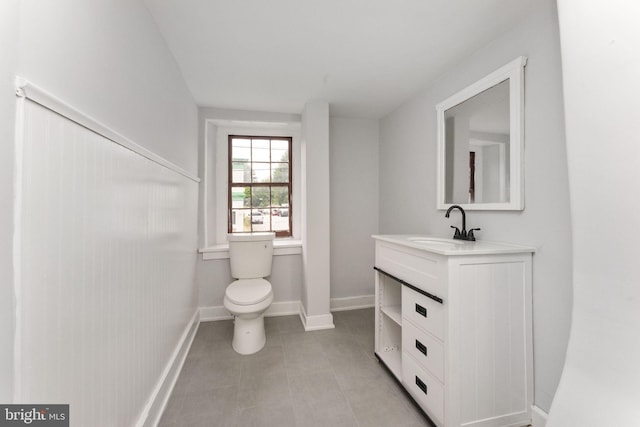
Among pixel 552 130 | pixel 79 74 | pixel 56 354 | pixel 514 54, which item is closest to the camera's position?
pixel 56 354

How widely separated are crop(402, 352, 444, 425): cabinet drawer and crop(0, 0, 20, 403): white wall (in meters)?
1.64

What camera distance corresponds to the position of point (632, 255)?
0.87 m

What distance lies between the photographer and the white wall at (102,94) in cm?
57

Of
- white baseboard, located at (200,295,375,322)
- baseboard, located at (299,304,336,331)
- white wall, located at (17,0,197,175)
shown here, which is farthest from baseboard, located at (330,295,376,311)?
white wall, located at (17,0,197,175)

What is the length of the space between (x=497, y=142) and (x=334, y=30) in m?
1.23

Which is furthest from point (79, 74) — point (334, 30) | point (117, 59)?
point (334, 30)

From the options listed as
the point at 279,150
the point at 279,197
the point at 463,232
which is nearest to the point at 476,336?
the point at 463,232

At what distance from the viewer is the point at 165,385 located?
1569 mm

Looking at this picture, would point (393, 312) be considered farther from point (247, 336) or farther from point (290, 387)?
point (247, 336)

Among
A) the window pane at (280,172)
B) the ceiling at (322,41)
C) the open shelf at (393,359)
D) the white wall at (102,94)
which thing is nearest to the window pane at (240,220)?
the window pane at (280,172)

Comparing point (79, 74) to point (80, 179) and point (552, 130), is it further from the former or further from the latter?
point (552, 130)

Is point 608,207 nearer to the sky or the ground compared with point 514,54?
nearer to the ground

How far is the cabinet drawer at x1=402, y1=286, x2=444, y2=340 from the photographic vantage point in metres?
1.36

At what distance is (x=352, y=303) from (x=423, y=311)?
67.7 inches
